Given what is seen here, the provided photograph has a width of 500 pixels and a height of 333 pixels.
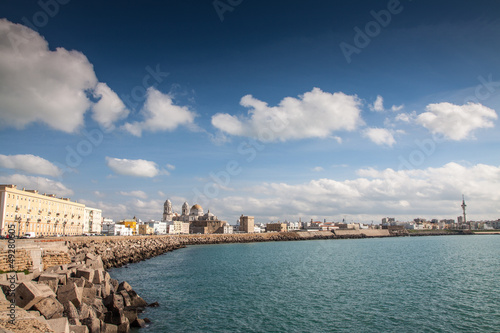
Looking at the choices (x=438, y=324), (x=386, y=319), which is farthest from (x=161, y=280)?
(x=438, y=324)

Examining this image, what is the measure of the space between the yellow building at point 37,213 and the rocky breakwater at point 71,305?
32.2 metres

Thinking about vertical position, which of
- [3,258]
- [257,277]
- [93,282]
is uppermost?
[3,258]

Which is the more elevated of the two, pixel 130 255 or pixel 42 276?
pixel 42 276

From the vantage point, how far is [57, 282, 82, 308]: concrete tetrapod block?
14586mm

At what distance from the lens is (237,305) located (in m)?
20.3

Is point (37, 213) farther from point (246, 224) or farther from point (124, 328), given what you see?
point (246, 224)

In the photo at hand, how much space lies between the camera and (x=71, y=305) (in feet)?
44.8

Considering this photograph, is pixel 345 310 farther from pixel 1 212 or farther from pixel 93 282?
pixel 1 212

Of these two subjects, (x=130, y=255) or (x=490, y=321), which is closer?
(x=490, y=321)

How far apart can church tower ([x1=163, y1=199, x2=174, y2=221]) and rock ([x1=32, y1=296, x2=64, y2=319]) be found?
147 metres

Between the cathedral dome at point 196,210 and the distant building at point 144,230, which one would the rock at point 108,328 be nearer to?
the distant building at point 144,230

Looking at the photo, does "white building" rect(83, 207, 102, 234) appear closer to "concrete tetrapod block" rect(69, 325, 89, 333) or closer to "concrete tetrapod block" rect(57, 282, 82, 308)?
"concrete tetrapod block" rect(57, 282, 82, 308)

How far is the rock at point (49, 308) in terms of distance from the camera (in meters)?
12.3

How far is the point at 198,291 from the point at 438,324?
15559 mm
